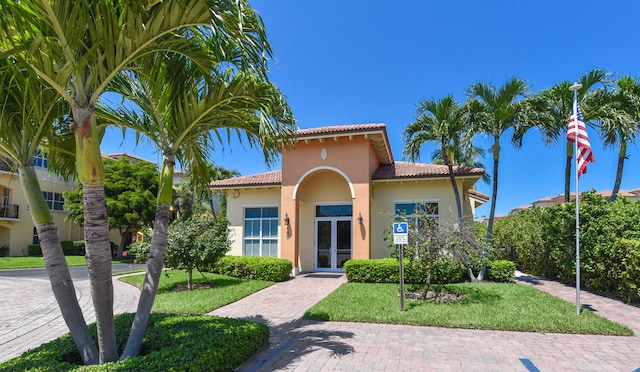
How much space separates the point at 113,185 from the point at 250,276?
1910 cm

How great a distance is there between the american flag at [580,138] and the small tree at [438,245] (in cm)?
311

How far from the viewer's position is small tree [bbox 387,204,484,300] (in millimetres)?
9797

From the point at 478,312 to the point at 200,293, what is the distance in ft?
26.3

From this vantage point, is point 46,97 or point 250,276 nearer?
point 46,97

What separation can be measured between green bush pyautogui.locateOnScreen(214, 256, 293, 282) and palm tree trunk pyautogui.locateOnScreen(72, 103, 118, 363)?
957 centimetres

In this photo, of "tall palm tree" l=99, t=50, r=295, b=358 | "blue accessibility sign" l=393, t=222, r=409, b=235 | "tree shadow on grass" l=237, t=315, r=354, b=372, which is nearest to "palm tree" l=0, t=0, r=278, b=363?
"tall palm tree" l=99, t=50, r=295, b=358

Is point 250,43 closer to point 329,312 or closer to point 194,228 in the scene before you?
point 329,312

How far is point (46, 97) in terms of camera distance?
16.2ft

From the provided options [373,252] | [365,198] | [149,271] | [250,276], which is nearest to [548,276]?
[373,252]

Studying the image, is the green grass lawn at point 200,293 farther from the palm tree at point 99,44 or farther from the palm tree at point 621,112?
the palm tree at point 621,112

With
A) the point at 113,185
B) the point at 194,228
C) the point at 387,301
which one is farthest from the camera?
the point at 113,185

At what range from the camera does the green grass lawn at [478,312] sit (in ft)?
24.8

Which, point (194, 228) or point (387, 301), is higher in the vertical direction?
point (194, 228)

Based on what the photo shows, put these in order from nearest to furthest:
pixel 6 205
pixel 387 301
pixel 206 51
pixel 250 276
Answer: pixel 206 51 < pixel 387 301 < pixel 250 276 < pixel 6 205
